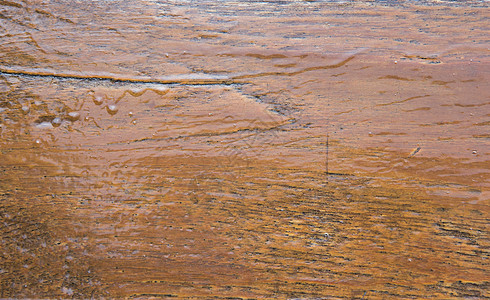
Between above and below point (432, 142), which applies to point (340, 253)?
below

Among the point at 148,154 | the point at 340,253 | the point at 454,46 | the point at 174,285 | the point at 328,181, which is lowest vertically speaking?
the point at 174,285

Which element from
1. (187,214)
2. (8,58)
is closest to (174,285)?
(187,214)

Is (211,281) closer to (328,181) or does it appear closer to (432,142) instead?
(328,181)

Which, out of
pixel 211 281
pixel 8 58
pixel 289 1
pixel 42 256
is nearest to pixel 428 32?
pixel 289 1

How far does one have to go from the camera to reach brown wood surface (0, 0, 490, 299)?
1.32 metres

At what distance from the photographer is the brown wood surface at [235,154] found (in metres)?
1.32

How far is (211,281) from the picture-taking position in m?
1.35

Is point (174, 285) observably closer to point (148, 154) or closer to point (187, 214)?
point (187, 214)

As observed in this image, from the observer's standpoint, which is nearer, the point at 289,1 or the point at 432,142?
the point at 432,142

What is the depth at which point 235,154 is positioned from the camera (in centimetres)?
136

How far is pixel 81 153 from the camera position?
4.44 ft

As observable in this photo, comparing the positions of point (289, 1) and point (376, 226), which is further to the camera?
point (289, 1)

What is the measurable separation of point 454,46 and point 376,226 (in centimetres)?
87

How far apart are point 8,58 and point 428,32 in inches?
74.3
